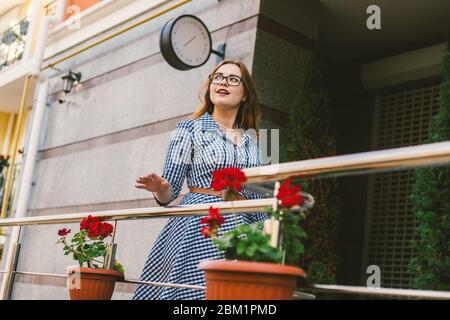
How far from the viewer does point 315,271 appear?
5.04 m

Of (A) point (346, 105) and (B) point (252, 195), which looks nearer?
(B) point (252, 195)

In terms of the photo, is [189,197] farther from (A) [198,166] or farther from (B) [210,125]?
(B) [210,125]

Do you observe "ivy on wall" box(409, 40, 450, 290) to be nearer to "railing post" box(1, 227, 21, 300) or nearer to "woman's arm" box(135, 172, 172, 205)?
"woman's arm" box(135, 172, 172, 205)

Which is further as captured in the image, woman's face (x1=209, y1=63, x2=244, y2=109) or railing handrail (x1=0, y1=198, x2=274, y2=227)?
woman's face (x1=209, y1=63, x2=244, y2=109)

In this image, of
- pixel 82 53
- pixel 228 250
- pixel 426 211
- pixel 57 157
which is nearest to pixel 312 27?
pixel 426 211

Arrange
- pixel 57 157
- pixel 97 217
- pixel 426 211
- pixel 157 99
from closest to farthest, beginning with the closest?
pixel 97 217
pixel 426 211
pixel 157 99
pixel 57 157

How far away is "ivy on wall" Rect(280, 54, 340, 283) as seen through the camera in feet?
16.9

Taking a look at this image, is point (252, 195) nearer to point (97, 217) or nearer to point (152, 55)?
point (97, 217)

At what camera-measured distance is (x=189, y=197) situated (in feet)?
9.43

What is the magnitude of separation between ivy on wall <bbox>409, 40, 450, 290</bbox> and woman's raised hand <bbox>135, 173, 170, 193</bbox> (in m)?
2.73

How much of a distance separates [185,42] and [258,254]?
12.5 ft

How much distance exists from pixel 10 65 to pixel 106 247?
7.80m

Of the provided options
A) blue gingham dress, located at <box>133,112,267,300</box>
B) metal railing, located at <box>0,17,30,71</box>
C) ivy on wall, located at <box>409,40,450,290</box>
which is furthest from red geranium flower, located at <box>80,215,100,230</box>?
metal railing, located at <box>0,17,30,71</box>

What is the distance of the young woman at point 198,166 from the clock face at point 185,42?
2221mm
